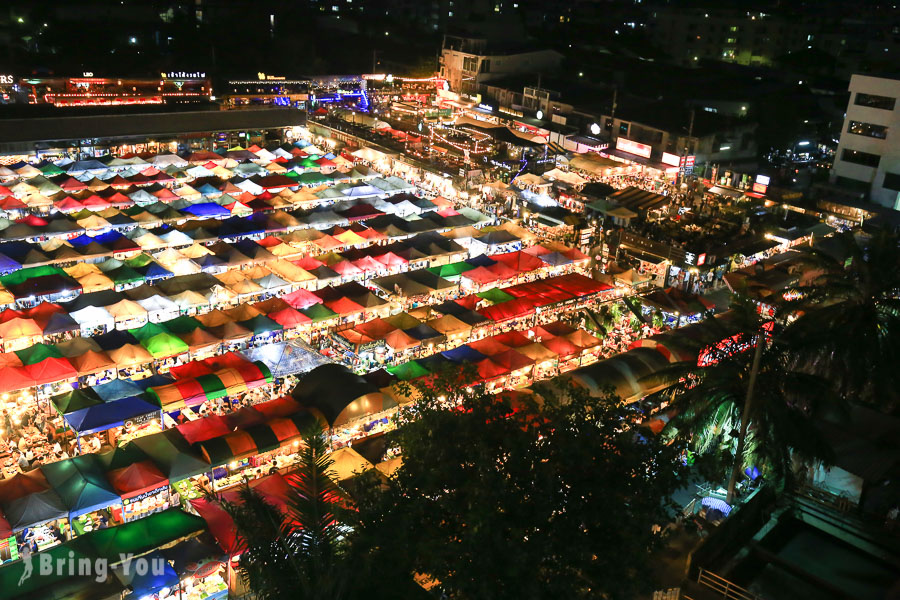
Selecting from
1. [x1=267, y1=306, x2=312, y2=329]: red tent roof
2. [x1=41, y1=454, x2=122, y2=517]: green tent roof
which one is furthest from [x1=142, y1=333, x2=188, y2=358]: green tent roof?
[x1=41, y1=454, x2=122, y2=517]: green tent roof

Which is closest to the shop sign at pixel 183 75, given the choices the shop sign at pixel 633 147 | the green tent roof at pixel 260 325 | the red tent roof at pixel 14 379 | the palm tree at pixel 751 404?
the shop sign at pixel 633 147

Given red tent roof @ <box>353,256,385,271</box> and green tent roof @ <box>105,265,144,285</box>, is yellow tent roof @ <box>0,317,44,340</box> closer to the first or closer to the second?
green tent roof @ <box>105,265,144,285</box>

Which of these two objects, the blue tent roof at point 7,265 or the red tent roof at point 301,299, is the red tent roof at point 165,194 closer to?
the blue tent roof at point 7,265

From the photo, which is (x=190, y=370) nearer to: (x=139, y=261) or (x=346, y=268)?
(x=139, y=261)

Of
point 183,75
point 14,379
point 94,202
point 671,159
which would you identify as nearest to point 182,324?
point 14,379

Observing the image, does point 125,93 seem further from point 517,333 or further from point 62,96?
point 517,333

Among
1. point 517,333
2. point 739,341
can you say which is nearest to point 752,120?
point 517,333
